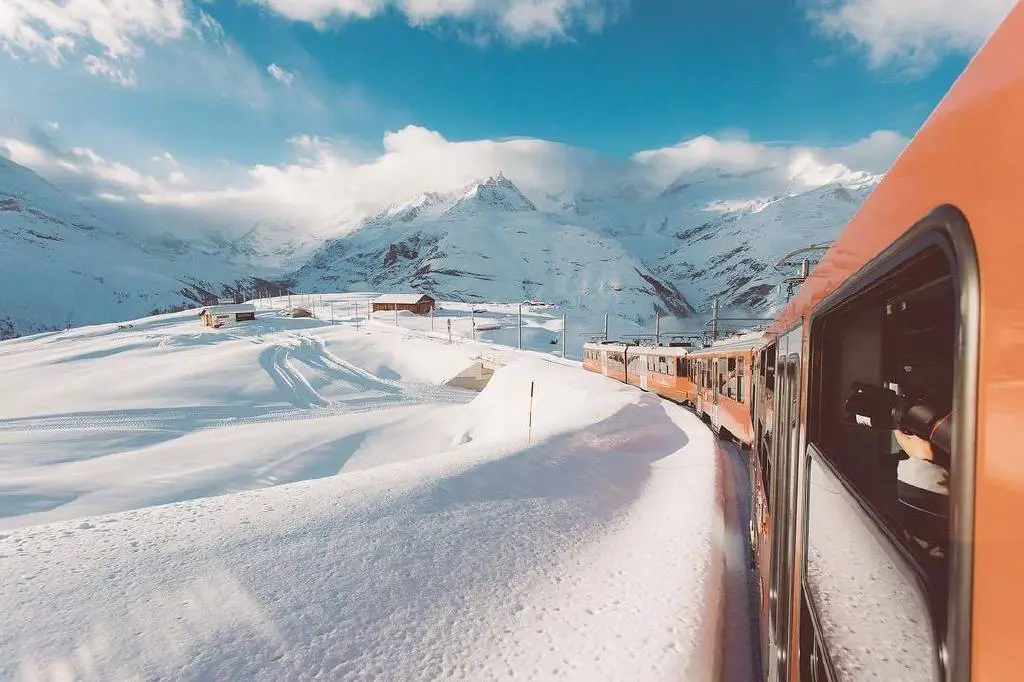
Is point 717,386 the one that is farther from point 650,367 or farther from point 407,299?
point 407,299

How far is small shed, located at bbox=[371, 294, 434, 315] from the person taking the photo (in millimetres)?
103188

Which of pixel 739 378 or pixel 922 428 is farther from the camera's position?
pixel 739 378

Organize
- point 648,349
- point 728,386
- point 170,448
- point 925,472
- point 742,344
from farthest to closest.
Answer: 1. point 648,349
2. point 170,448
3. point 728,386
4. point 742,344
5. point 925,472

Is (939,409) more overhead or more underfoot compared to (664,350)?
more underfoot

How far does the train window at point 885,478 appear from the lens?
48.9 inches

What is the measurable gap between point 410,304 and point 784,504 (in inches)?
4032

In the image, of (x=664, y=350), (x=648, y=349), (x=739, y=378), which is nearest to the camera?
(x=739, y=378)

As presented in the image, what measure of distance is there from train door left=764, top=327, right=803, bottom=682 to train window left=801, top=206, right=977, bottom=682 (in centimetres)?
27

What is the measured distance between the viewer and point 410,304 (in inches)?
4048

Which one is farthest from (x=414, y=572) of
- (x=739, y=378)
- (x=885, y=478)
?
(x=739, y=378)

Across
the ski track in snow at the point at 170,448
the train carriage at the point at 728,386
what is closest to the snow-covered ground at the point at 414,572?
the ski track in snow at the point at 170,448

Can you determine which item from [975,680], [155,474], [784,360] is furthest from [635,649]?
[155,474]

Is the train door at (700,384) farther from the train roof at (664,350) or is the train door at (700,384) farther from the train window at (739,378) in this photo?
the train window at (739,378)

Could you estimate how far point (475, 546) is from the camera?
19.2 feet
